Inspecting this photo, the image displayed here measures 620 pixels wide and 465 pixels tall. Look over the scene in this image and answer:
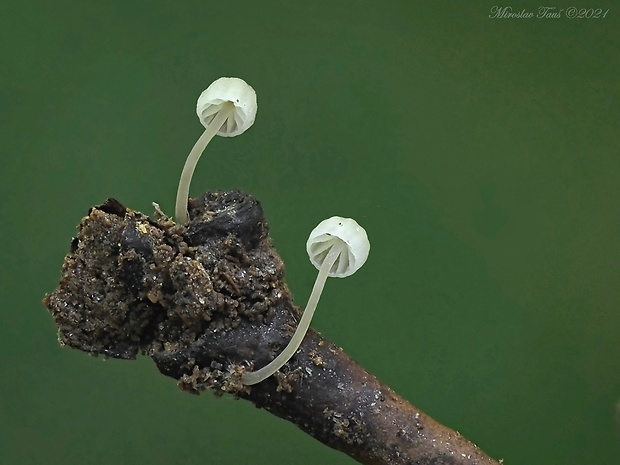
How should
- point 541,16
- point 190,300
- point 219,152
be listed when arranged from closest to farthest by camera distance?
point 190,300
point 219,152
point 541,16

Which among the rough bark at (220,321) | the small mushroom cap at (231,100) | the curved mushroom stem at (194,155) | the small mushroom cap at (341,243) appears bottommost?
the rough bark at (220,321)

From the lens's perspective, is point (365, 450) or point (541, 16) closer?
point (365, 450)

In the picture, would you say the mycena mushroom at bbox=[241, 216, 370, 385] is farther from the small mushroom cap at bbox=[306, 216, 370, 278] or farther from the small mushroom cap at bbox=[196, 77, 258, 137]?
the small mushroom cap at bbox=[196, 77, 258, 137]

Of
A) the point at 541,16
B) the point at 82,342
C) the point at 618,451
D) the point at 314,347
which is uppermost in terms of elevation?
the point at 541,16

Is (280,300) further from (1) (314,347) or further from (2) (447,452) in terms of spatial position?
(2) (447,452)

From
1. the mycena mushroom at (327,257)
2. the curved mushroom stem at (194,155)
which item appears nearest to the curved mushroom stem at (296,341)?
the mycena mushroom at (327,257)

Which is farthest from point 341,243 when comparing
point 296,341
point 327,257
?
point 296,341

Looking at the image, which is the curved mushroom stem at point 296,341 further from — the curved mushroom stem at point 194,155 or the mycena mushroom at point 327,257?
the curved mushroom stem at point 194,155

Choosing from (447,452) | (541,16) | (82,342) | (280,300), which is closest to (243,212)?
(280,300)
